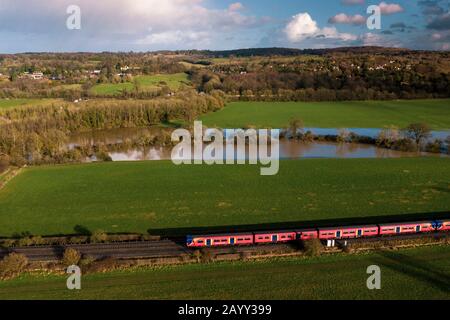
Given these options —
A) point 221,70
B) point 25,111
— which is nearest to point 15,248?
point 25,111

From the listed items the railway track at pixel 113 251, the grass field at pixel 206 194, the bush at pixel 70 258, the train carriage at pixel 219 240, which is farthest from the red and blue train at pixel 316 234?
the bush at pixel 70 258

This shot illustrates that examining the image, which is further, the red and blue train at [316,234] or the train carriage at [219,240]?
Answer: the red and blue train at [316,234]

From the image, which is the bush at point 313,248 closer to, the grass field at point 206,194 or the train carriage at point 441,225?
the grass field at point 206,194

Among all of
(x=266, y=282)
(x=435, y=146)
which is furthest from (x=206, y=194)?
(x=435, y=146)

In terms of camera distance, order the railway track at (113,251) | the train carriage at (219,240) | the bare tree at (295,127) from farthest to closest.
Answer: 1. the bare tree at (295,127)
2. the train carriage at (219,240)
3. the railway track at (113,251)

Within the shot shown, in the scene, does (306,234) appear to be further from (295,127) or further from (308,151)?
(295,127)

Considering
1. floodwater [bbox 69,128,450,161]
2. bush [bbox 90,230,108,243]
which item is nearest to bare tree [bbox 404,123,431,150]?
floodwater [bbox 69,128,450,161]
